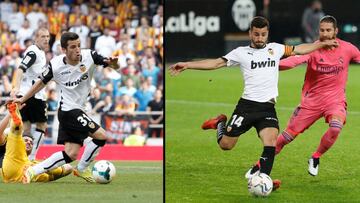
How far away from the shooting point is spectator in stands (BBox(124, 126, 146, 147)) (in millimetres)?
16841

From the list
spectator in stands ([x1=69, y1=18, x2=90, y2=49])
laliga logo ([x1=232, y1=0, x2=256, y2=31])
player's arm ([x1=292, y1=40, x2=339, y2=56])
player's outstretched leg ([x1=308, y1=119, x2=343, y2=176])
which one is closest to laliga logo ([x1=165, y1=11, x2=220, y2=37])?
laliga logo ([x1=232, y1=0, x2=256, y2=31])

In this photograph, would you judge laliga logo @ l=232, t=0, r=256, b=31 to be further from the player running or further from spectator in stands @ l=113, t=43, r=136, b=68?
the player running

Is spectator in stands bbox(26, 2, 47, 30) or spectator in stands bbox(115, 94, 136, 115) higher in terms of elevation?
spectator in stands bbox(26, 2, 47, 30)

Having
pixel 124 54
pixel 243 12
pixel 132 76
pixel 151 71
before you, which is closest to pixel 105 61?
pixel 132 76

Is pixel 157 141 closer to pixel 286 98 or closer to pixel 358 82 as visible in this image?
pixel 286 98

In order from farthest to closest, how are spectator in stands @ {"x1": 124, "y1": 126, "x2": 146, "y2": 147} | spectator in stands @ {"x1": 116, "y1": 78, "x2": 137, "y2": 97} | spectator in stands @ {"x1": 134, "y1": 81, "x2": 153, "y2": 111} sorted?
spectator in stands @ {"x1": 116, "y1": 78, "x2": 137, "y2": 97} < spectator in stands @ {"x1": 134, "y1": 81, "x2": 153, "y2": 111} < spectator in stands @ {"x1": 124, "y1": 126, "x2": 146, "y2": 147}

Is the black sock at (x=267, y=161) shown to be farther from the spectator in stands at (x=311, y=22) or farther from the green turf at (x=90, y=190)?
the spectator in stands at (x=311, y=22)

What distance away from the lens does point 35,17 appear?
2392 cm

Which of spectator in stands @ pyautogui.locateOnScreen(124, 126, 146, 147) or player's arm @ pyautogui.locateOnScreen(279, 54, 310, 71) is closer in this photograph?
player's arm @ pyautogui.locateOnScreen(279, 54, 310, 71)

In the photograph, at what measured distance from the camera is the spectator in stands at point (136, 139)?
16841 mm

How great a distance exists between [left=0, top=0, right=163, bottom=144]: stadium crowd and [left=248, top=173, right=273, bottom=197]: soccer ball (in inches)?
347

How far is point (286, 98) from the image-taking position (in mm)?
21781

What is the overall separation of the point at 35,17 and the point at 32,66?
11.6m

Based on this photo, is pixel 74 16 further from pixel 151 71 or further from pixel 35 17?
pixel 151 71
